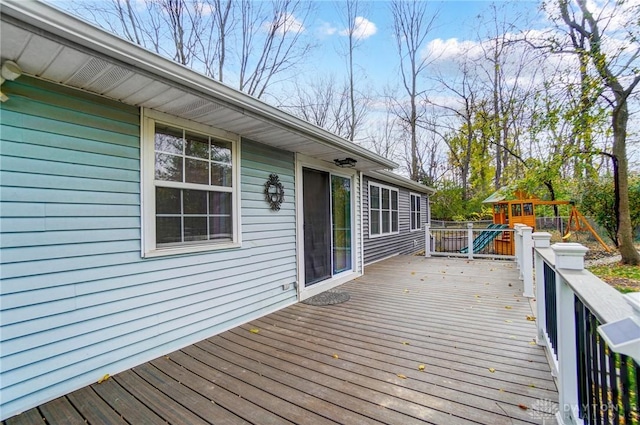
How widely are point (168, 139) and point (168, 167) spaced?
0.29 m

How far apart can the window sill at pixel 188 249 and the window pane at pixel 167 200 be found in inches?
15.0

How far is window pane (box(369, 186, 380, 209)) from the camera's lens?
24.8 ft

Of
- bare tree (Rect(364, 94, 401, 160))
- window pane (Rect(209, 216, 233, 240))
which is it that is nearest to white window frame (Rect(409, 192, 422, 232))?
bare tree (Rect(364, 94, 401, 160))

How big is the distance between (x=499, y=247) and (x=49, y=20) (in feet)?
37.1

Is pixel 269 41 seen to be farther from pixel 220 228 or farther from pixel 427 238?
pixel 220 228

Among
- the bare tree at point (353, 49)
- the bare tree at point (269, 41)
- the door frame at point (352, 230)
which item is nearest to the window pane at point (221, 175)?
the door frame at point (352, 230)

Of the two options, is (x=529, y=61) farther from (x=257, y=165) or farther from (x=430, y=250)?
(x=257, y=165)

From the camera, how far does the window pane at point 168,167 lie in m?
2.86

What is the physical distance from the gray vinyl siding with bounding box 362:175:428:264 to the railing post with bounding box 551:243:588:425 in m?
5.12

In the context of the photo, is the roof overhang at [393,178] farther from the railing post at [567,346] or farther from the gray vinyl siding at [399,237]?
the railing post at [567,346]

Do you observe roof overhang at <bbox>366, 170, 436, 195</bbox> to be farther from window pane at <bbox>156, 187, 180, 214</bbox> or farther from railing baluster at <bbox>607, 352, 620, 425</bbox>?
railing baluster at <bbox>607, 352, 620, 425</bbox>

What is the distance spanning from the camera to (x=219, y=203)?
3.43 m

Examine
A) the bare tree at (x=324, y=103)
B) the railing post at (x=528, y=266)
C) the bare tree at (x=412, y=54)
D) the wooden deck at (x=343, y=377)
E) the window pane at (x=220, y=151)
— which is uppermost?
the bare tree at (x=412, y=54)

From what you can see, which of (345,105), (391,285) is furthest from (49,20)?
(345,105)
